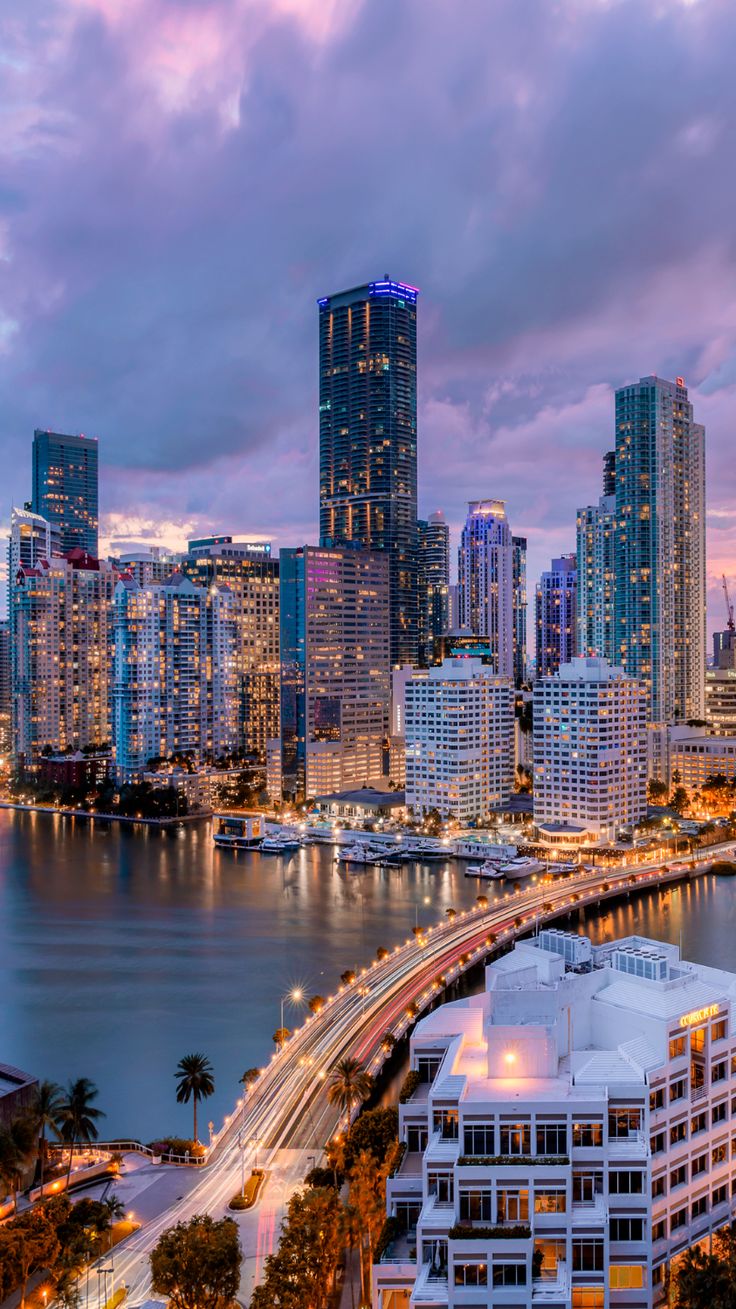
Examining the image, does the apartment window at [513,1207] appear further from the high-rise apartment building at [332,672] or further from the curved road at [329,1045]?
the high-rise apartment building at [332,672]

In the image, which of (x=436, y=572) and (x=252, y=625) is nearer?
(x=252, y=625)

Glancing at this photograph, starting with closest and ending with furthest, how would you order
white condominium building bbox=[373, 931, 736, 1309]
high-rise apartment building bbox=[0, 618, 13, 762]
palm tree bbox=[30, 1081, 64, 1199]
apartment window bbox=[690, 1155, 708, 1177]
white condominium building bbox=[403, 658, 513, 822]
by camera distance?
white condominium building bbox=[373, 931, 736, 1309] → apartment window bbox=[690, 1155, 708, 1177] → palm tree bbox=[30, 1081, 64, 1199] → white condominium building bbox=[403, 658, 513, 822] → high-rise apartment building bbox=[0, 618, 13, 762]

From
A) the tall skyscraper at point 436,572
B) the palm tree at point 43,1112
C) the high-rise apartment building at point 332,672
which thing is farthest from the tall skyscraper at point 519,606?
the palm tree at point 43,1112

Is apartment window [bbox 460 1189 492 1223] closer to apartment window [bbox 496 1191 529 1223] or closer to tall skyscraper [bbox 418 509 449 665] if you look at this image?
apartment window [bbox 496 1191 529 1223]

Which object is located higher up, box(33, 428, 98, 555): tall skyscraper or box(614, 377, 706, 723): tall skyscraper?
box(33, 428, 98, 555): tall skyscraper

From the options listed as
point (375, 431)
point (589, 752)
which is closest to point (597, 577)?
point (589, 752)

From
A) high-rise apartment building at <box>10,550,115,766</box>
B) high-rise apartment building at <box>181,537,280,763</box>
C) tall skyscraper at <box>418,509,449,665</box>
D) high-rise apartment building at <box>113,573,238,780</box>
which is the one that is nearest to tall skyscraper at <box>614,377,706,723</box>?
high-rise apartment building at <box>181,537,280,763</box>

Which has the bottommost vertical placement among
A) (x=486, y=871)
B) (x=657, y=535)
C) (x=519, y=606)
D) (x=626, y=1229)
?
(x=486, y=871)

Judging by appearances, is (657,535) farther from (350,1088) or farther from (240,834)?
(350,1088)
